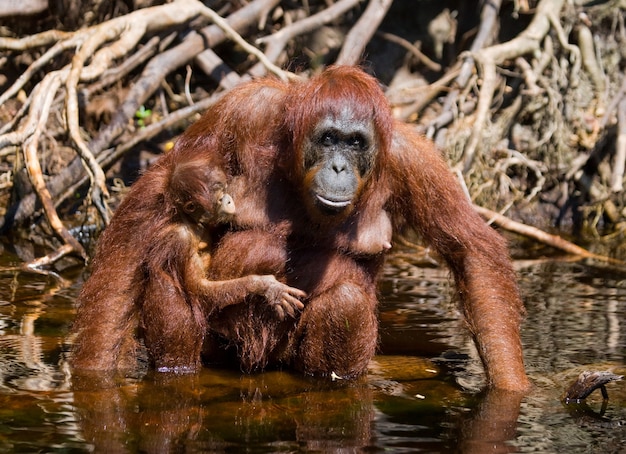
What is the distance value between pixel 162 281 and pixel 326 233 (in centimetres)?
99

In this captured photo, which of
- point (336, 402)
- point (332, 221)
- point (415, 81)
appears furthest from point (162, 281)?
point (415, 81)

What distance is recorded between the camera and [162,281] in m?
6.05

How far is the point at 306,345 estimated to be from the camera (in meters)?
6.22

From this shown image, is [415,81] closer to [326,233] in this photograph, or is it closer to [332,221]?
[326,233]

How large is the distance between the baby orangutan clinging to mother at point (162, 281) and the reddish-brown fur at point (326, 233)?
0.13ft

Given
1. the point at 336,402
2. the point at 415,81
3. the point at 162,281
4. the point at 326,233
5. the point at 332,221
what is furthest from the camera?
the point at 415,81

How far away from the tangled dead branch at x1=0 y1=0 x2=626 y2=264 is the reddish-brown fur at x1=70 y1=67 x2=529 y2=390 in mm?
3365

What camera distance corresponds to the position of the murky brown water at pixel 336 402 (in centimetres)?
489

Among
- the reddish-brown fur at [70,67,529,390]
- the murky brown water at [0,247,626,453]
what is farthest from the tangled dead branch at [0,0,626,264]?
the reddish-brown fur at [70,67,529,390]

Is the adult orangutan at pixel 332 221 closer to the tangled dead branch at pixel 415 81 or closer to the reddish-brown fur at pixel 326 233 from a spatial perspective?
the reddish-brown fur at pixel 326 233

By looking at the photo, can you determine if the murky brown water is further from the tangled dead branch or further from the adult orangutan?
the tangled dead branch

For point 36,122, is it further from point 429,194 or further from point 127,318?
point 429,194

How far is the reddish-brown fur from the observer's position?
6.11m

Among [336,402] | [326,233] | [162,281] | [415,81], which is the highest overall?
[415,81]
